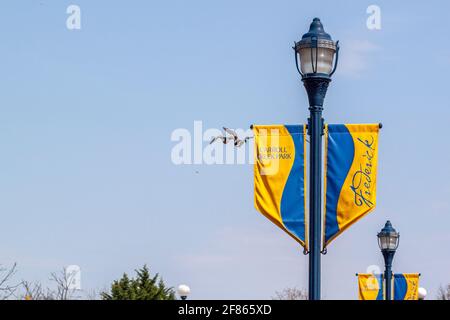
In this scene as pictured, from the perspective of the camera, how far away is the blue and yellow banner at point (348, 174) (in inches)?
677

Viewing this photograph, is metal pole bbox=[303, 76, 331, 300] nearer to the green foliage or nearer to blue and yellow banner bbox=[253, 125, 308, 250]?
blue and yellow banner bbox=[253, 125, 308, 250]

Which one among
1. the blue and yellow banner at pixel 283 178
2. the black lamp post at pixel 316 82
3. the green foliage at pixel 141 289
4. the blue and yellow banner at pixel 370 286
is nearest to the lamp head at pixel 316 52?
the black lamp post at pixel 316 82

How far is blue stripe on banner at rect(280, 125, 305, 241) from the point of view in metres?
17.2

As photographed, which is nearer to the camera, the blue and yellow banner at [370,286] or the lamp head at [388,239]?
the lamp head at [388,239]

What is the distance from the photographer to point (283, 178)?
17344 mm

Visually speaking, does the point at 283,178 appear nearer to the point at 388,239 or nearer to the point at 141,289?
the point at 388,239

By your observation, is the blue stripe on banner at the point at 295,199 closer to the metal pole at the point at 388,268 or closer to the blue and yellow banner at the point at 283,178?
the blue and yellow banner at the point at 283,178

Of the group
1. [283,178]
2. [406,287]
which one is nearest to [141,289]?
[406,287]

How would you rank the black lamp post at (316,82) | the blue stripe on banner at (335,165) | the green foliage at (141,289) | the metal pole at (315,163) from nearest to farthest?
the metal pole at (315,163)
the black lamp post at (316,82)
the blue stripe on banner at (335,165)
the green foliage at (141,289)

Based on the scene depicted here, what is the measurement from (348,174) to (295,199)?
3.02ft

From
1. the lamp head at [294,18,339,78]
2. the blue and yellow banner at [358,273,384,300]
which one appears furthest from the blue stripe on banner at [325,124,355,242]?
the blue and yellow banner at [358,273,384,300]

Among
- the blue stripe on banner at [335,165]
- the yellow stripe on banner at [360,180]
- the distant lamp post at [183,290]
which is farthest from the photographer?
the distant lamp post at [183,290]
